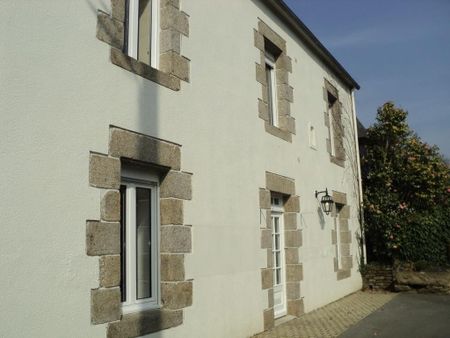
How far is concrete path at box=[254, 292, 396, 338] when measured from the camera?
21.3ft

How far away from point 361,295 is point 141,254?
7.10m

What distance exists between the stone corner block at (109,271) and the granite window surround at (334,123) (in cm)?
688

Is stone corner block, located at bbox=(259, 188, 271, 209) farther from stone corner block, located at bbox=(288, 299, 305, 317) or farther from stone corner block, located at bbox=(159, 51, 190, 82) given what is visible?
stone corner block, located at bbox=(159, 51, 190, 82)

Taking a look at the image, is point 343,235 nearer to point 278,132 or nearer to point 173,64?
point 278,132

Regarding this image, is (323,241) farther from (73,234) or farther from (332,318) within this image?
(73,234)

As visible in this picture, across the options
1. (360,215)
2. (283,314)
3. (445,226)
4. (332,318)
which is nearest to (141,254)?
(283,314)

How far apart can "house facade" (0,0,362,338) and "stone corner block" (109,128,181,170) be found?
0.02m

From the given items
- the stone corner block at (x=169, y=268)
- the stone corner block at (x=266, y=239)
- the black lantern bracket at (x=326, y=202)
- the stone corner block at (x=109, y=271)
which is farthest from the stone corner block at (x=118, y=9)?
the black lantern bracket at (x=326, y=202)

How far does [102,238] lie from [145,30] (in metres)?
2.35

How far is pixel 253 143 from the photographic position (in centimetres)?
671

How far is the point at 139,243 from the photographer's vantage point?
4656 millimetres

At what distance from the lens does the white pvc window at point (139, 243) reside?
4453mm

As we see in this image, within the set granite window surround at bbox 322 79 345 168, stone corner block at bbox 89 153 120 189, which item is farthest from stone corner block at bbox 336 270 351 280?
stone corner block at bbox 89 153 120 189

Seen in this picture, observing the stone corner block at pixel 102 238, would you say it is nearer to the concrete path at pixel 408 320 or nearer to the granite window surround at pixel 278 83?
the granite window surround at pixel 278 83
